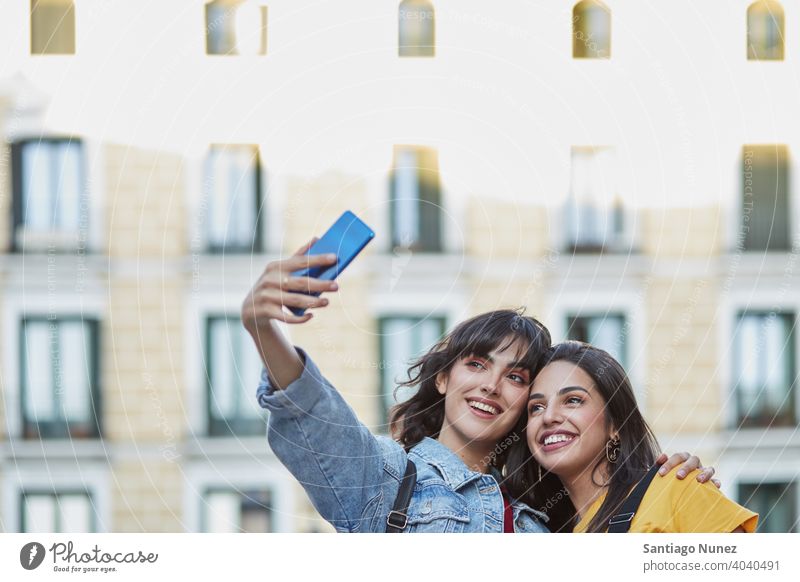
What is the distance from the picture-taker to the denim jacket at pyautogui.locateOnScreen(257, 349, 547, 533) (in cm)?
145

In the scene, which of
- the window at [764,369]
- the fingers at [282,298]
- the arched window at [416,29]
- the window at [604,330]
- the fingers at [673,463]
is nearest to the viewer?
the fingers at [282,298]

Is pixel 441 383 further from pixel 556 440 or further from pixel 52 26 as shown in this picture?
pixel 52 26

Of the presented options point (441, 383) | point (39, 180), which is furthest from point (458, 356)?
point (39, 180)

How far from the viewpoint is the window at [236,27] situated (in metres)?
1.93

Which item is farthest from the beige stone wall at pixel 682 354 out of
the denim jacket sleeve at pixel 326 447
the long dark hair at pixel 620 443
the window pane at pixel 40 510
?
the window pane at pixel 40 510

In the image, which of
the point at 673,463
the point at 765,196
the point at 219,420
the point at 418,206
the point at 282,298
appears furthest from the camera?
the point at 219,420

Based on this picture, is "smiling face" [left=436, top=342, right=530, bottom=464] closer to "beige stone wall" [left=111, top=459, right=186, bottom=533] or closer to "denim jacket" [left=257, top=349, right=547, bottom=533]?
"denim jacket" [left=257, top=349, right=547, bottom=533]

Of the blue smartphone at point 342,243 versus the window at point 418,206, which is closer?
the blue smartphone at point 342,243

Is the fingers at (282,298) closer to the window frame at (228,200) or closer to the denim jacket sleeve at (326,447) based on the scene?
the denim jacket sleeve at (326,447)

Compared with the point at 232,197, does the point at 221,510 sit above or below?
below

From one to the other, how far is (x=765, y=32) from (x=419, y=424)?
85 cm

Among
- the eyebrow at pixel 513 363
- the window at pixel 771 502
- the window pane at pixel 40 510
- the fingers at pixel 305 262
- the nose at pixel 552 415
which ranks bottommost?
the window at pixel 771 502

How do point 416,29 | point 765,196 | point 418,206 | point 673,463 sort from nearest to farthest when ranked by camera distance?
point 673,463 → point 416,29 → point 418,206 → point 765,196

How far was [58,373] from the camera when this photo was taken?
2.17m
